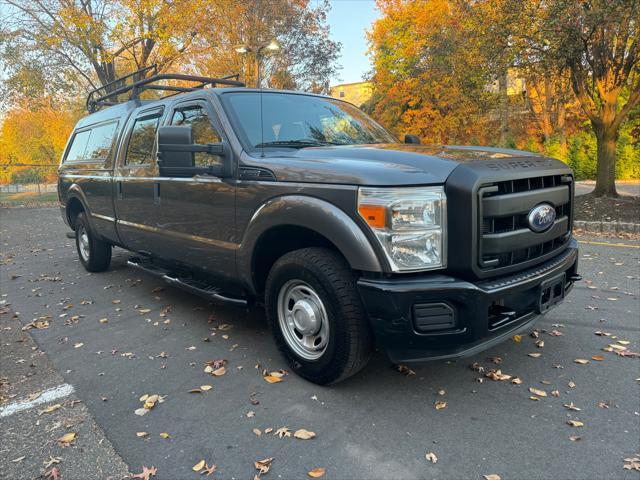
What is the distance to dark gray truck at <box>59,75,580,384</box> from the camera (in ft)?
8.16

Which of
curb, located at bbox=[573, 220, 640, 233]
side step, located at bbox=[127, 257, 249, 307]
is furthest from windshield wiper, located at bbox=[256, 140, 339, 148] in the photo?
curb, located at bbox=[573, 220, 640, 233]

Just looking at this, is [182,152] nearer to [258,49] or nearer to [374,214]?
[374,214]

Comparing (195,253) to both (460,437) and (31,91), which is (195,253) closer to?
(460,437)

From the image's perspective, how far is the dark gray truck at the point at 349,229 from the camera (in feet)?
8.16

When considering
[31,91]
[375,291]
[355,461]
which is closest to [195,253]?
[375,291]

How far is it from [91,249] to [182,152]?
389cm

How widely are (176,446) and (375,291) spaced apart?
1.39 m

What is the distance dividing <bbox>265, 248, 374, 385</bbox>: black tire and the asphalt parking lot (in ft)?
0.60

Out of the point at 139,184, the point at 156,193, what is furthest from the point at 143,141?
Result: the point at 156,193

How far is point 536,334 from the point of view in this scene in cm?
381

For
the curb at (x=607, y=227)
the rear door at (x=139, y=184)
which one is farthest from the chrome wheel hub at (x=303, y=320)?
the curb at (x=607, y=227)

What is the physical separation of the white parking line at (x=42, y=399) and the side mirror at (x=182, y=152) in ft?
5.55

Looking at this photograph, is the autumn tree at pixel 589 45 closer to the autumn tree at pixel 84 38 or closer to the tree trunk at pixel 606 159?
the tree trunk at pixel 606 159

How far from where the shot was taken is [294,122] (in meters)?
3.77
